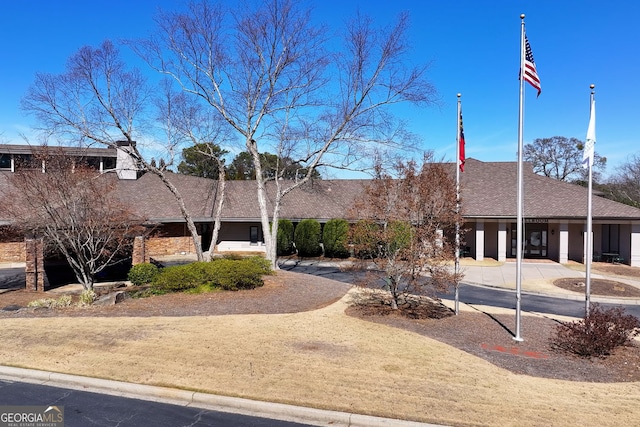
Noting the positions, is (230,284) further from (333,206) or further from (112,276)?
(333,206)

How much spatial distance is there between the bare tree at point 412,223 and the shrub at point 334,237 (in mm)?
15403

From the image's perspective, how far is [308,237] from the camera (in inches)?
1113

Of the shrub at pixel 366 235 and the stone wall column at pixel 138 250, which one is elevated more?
the shrub at pixel 366 235

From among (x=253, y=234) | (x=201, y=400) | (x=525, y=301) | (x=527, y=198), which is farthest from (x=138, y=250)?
(x=527, y=198)

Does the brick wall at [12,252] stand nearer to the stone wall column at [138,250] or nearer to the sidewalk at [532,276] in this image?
the stone wall column at [138,250]

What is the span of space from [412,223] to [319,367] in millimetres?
5013

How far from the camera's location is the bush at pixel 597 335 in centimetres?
899

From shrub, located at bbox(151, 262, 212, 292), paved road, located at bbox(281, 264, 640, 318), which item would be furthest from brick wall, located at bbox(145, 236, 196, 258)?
paved road, located at bbox(281, 264, 640, 318)

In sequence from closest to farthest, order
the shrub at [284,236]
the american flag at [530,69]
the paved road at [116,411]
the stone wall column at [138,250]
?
the paved road at [116,411], the american flag at [530,69], the stone wall column at [138,250], the shrub at [284,236]

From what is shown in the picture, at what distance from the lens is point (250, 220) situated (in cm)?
2925

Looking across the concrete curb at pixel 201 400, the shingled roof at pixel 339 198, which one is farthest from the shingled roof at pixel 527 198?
the concrete curb at pixel 201 400

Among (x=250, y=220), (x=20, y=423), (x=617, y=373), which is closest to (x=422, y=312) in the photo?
(x=617, y=373)

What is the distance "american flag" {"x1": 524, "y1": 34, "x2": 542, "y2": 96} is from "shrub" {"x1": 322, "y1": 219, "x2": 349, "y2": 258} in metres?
17.9

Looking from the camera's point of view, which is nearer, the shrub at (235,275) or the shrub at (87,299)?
the shrub at (87,299)
